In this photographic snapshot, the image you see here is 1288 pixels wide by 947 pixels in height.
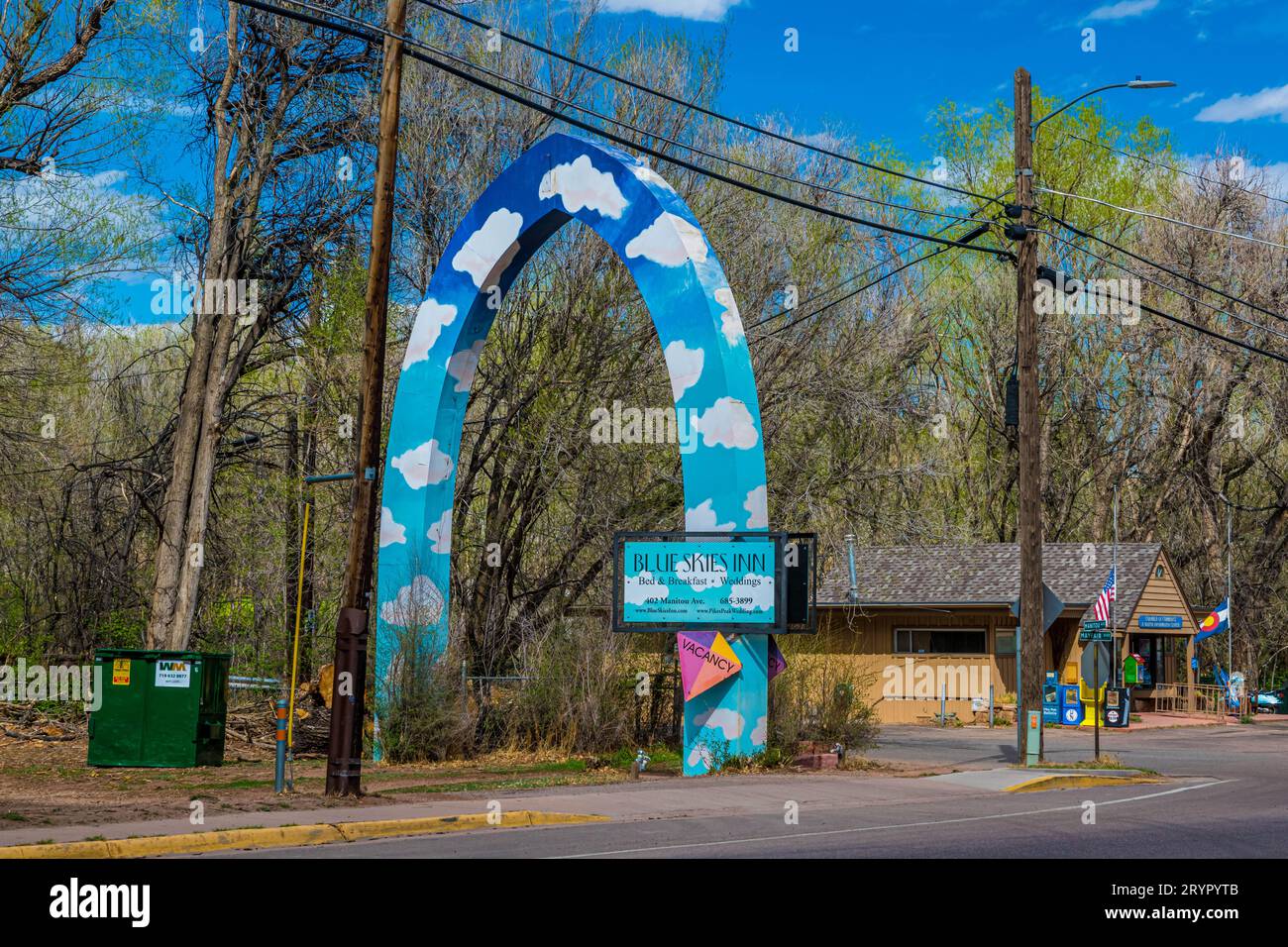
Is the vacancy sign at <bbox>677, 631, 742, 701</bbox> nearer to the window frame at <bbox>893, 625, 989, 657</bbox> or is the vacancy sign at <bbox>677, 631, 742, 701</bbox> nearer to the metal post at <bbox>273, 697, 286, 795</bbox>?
the metal post at <bbox>273, 697, 286, 795</bbox>

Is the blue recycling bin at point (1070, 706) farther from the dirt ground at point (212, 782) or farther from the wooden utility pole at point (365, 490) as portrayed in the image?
the wooden utility pole at point (365, 490)

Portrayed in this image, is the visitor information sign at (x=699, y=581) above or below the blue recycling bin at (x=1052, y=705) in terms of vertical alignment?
above

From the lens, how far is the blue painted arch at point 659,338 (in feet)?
63.7

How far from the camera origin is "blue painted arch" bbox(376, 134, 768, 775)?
1941 cm

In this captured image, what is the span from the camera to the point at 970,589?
38.6 m

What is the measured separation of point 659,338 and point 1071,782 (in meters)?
8.89

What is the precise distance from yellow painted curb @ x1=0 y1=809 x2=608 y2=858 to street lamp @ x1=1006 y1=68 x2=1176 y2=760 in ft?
33.2

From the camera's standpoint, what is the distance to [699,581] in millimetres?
19422

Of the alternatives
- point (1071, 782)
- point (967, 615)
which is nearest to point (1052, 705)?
point (967, 615)

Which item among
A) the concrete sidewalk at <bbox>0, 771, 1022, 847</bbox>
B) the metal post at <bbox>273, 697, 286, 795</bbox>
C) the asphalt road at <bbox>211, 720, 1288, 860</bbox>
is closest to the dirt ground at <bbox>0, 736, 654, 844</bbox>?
the metal post at <bbox>273, 697, 286, 795</bbox>

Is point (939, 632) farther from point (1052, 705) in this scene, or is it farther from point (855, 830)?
point (855, 830)

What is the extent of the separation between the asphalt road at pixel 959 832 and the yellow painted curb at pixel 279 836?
0.40 metres

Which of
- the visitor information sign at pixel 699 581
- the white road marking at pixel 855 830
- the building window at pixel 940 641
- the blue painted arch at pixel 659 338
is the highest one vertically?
the blue painted arch at pixel 659 338

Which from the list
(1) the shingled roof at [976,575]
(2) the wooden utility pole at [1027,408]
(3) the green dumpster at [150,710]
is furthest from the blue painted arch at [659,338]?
(1) the shingled roof at [976,575]
